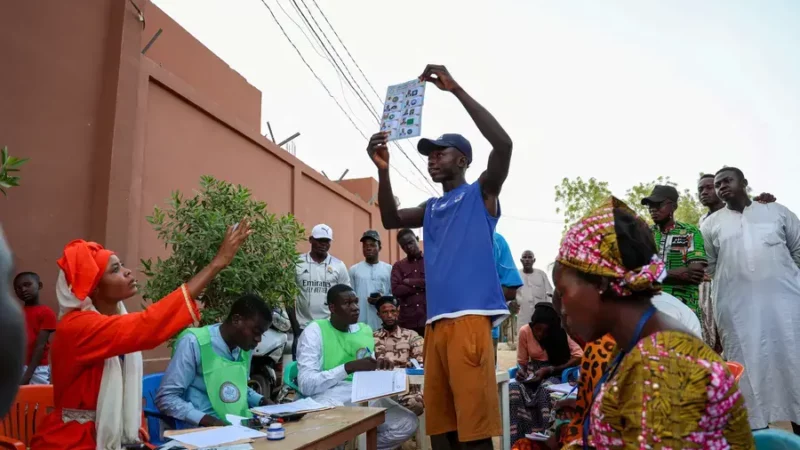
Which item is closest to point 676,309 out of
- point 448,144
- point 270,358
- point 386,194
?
point 448,144

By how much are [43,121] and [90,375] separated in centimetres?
318

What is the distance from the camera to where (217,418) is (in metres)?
3.44

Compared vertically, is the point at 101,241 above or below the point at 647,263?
above

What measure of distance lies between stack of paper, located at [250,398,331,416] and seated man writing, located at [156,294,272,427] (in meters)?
0.50

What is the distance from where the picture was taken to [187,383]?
11.6ft

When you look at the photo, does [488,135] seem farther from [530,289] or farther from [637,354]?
[530,289]

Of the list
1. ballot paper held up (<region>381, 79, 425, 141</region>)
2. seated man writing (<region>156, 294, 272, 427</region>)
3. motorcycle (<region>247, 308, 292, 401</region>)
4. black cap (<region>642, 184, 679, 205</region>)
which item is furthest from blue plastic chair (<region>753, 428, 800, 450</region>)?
motorcycle (<region>247, 308, 292, 401</region>)

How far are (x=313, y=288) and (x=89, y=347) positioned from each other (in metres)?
4.06

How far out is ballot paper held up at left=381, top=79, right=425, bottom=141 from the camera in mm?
3314

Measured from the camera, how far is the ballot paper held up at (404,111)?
331cm

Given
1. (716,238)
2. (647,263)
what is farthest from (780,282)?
(647,263)

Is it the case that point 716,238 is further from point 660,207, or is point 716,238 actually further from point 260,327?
point 260,327

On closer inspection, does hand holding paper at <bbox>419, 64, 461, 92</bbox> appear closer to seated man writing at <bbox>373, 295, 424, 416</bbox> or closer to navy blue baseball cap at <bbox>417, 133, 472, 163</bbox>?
navy blue baseball cap at <bbox>417, 133, 472, 163</bbox>

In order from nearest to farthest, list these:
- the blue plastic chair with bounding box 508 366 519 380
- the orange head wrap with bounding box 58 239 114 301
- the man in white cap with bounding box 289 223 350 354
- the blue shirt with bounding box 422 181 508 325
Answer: the orange head wrap with bounding box 58 239 114 301 → the blue shirt with bounding box 422 181 508 325 → the blue plastic chair with bounding box 508 366 519 380 → the man in white cap with bounding box 289 223 350 354
